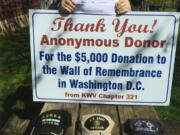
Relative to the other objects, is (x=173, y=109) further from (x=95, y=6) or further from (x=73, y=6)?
(x=73, y=6)

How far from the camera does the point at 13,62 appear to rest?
729cm

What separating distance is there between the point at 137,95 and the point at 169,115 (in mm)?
2309

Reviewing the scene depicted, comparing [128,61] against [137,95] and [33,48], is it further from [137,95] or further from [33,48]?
[33,48]

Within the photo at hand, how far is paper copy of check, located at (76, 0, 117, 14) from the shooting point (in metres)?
2.83

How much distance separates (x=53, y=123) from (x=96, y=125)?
29 cm

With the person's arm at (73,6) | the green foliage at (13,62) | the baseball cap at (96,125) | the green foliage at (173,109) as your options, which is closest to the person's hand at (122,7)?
the person's arm at (73,6)

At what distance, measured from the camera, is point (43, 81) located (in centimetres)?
292

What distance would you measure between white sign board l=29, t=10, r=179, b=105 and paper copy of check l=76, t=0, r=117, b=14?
10 centimetres

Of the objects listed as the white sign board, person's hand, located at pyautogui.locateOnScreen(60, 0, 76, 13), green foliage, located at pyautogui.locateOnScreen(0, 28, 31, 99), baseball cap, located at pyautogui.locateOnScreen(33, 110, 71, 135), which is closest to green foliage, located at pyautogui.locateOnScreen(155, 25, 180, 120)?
green foliage, located at pyautogui.locateOnScreen(0, 28, 31, 99)

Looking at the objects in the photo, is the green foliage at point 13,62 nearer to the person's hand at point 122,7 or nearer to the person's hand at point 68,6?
the person's hand at point 68,6

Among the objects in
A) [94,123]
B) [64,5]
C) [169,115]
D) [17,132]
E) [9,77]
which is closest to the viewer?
[94,123]

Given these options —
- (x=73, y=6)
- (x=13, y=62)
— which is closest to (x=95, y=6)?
(x=73, y=6)

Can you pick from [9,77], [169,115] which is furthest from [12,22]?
[169,115]

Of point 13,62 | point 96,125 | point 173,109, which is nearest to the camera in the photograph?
point 96,125
